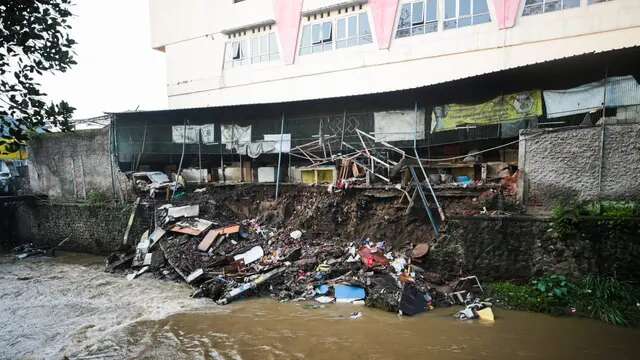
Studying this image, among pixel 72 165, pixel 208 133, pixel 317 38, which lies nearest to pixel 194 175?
pixel 208 133

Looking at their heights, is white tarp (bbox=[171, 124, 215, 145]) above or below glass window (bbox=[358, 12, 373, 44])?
below

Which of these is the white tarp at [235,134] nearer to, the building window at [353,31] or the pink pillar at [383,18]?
the building window at [353,31]

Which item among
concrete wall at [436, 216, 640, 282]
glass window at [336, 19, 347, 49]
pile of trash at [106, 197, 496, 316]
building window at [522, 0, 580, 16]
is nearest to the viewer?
concrete wall at [436, 216, 640, 282]

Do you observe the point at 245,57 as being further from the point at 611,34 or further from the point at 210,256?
the point at 611,34

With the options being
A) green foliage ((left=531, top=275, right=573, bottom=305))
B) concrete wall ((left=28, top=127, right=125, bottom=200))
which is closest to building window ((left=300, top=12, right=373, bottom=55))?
concrete wall ((left=28, top=127, right=125, bottom=200))

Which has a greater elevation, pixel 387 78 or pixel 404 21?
pixel 404 21

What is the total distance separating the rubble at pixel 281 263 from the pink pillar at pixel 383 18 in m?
7.97

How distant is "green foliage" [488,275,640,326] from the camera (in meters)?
6.40

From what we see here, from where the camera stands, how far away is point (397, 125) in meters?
10.9

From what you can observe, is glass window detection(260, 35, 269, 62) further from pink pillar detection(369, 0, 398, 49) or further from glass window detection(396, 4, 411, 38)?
glass window detection(396, 4, 411, 38)

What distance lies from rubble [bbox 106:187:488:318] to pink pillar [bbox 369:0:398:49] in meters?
7.97

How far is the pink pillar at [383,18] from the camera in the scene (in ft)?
45.4

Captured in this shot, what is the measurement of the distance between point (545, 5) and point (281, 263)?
12.0 metres

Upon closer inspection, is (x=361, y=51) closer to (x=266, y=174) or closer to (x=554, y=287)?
(x=266, y=174)
